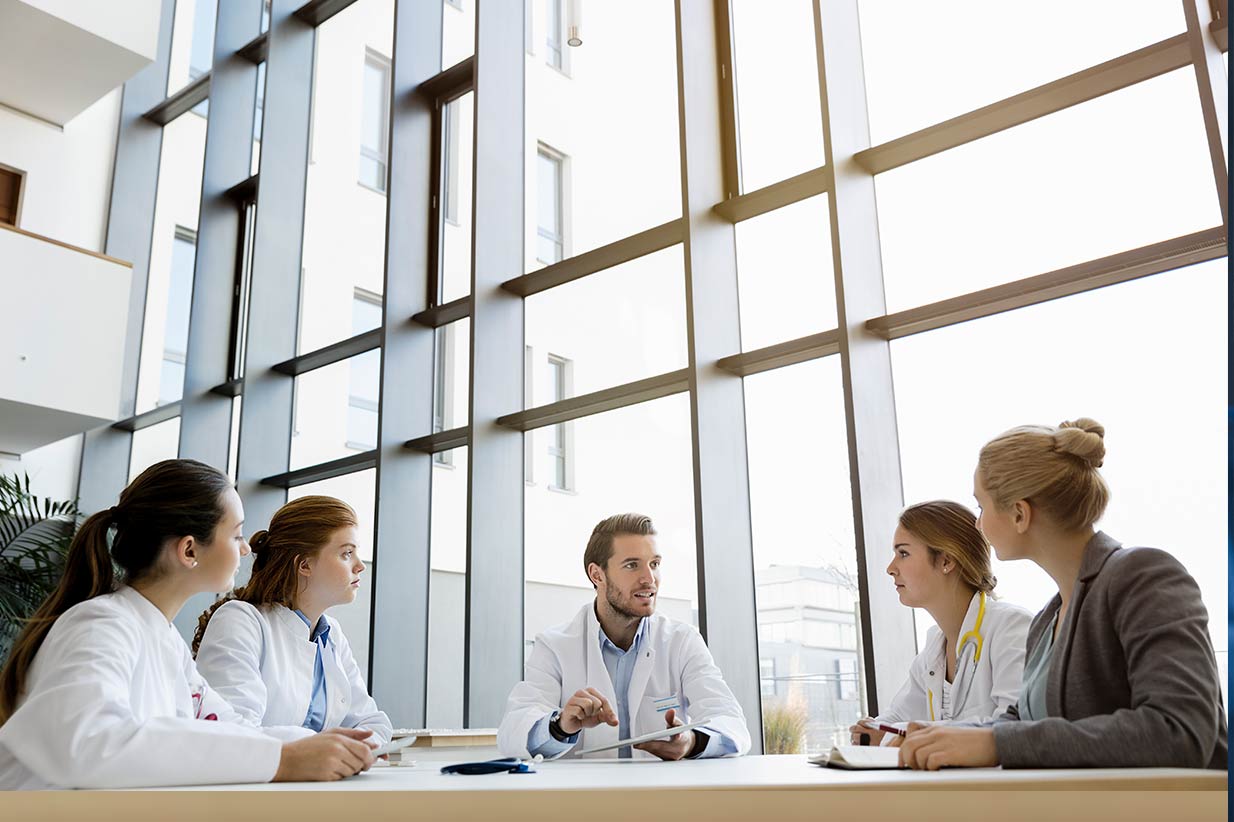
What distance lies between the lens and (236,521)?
7.11 ft

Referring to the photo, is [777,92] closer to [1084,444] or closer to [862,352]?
[862,352]

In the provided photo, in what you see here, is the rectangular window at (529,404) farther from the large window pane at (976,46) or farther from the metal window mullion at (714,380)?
the large window pane at (976,46)

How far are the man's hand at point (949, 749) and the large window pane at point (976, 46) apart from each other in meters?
Result: 3.24

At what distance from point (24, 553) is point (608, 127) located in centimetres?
438

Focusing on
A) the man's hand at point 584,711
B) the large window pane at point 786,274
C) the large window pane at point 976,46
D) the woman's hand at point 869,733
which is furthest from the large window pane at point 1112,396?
the man's hand at point 584,711

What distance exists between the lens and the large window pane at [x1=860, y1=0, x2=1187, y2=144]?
3.75 meters

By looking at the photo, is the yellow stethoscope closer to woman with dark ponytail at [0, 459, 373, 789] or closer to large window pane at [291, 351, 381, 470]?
woman with dark ponytail at [0, 459, 373, 789]

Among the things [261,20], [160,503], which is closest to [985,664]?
[160,503]

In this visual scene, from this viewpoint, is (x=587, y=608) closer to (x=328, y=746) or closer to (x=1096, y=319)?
(x=328, y=746)

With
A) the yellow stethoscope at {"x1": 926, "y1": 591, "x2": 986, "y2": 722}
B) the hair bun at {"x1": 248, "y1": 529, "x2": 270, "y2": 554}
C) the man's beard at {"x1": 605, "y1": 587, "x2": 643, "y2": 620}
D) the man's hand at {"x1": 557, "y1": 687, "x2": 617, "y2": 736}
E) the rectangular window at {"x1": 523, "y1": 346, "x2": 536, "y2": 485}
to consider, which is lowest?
the man's hand at {"x1": 557, "y1": 687, "x2": 617, "y2": 736}

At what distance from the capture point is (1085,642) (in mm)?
1610

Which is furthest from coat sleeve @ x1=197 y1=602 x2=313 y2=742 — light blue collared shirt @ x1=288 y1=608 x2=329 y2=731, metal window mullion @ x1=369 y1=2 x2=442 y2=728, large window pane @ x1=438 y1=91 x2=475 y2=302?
large window pane @ x1=438 y1=91 x2=475 y2=302

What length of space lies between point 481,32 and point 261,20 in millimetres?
3206

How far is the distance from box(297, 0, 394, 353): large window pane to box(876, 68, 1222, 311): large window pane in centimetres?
375
